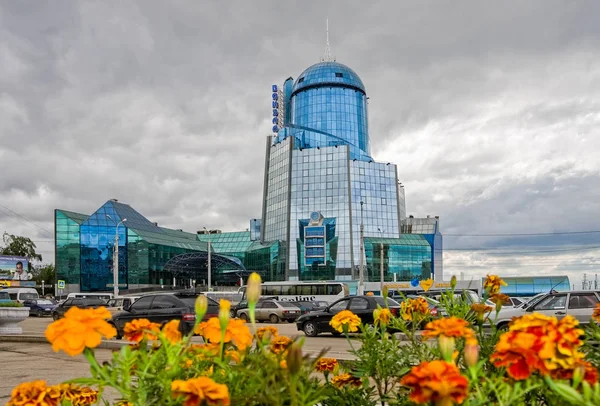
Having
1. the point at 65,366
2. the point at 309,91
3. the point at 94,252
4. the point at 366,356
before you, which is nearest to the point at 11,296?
the point at 94,252

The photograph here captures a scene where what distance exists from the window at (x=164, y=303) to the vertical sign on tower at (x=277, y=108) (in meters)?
76.9

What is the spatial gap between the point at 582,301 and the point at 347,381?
13.5m

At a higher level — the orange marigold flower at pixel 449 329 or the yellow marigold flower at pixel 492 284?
the yellow marigold flower at pixel 492 284

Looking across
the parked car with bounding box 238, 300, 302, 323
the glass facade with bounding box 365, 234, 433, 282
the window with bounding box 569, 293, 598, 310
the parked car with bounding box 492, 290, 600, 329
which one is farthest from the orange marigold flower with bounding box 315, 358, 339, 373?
the glass facade with bounding box 365, 234, 433, 282

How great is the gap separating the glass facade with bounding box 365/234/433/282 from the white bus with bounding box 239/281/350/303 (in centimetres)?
3944

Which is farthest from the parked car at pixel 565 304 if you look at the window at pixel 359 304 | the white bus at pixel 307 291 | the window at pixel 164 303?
the white bus at pixel 307 291

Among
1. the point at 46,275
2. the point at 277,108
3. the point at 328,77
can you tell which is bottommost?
the point at 46,275

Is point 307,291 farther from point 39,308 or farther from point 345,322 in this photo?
point 345,322

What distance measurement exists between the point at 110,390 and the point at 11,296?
40794mm

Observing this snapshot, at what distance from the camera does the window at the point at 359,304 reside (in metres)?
18.2

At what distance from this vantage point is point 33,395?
7.11 feet

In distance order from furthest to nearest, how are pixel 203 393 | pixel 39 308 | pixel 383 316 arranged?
1. pixel 39 308
2. pixel 383 316
3. pixel 203 393

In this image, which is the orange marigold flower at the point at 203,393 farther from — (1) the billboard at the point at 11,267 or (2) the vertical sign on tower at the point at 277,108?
(2) the vertical sign on tower at the point at 277,108

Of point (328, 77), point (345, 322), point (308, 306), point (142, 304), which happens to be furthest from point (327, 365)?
point (328, 77)
